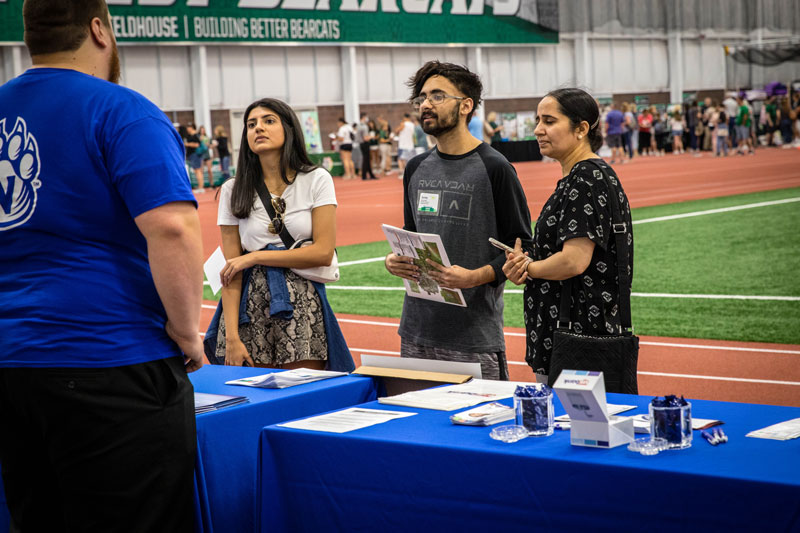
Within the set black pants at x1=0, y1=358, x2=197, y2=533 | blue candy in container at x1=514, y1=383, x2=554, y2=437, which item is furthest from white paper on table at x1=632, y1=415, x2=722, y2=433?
black pants at x1=0, y1=358, x2=197, y2=533

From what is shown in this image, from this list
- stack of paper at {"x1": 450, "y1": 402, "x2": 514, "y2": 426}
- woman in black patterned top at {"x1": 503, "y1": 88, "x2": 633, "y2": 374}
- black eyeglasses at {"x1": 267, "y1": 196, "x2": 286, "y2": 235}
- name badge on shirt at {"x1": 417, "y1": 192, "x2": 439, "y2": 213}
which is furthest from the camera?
black eyeglasses at {"x1": 267, "y1": 196, "x2": 286, "y2": 235}

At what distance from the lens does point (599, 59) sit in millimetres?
46875

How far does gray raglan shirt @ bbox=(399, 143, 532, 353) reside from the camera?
4273 mm

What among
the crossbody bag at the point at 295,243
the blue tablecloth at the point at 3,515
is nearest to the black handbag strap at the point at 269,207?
the crossbody bag at the point at 295,243

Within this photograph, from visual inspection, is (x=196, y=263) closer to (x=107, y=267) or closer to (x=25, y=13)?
(x=107, y=267)

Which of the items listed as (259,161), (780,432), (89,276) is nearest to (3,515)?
(89,276)

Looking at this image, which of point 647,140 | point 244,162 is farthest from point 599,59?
point 244,162

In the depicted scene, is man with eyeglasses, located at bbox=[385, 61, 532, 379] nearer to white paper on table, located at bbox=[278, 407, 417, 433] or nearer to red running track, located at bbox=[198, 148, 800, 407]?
white paper on table, located at bbox=[278, 407, 417, 433]

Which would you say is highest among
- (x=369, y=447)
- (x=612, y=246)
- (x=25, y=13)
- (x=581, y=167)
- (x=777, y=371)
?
(x=25, y=13)

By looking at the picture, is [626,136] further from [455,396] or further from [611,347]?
[455,396]

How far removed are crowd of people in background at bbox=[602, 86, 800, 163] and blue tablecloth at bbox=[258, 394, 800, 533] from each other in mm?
32138

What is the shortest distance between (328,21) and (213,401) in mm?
36398

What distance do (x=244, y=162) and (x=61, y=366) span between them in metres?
2.34

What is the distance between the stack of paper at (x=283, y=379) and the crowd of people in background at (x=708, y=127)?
1232 inches
